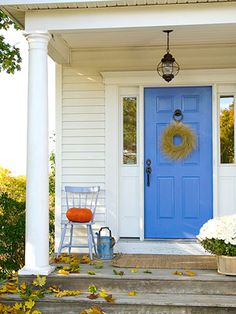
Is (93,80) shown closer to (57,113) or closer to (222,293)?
(57,113)

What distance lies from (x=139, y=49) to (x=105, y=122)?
3.18ft

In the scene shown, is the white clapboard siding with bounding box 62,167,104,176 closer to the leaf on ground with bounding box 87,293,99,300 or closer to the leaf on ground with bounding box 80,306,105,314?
the leaf on ground with bounding box 87,293,99,300

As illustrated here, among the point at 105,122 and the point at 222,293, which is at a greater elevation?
the point at 105,122

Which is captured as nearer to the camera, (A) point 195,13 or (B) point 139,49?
(A) point 195,13

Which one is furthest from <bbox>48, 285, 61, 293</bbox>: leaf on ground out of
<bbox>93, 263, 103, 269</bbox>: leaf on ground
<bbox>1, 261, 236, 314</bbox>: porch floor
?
<bbox>93, 263, 103, 269</bbox>: leaf on ground

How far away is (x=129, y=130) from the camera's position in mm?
5914

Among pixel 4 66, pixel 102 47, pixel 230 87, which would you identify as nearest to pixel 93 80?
pixel 102 47

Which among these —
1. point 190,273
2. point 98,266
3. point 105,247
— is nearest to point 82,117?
point 105,247

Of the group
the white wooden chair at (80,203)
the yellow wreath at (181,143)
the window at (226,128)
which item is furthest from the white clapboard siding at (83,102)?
the window at (226,128)

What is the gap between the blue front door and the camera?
226 inches

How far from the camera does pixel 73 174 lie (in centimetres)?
588

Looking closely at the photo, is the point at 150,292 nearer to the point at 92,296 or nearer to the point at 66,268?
the point at 92,296

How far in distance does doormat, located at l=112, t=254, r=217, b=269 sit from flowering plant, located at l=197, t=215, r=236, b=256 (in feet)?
1.55

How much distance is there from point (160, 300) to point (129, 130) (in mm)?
2391
